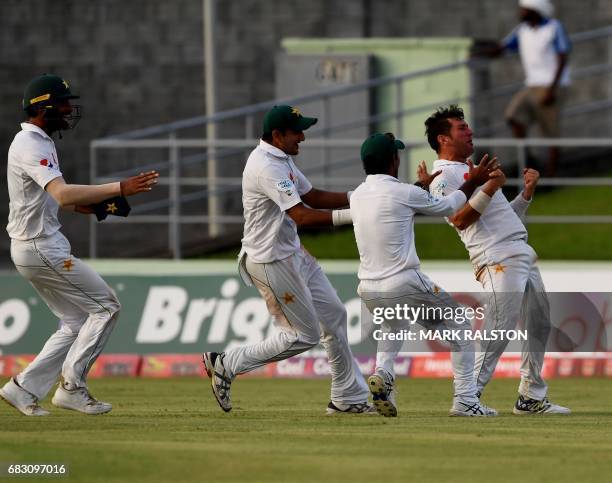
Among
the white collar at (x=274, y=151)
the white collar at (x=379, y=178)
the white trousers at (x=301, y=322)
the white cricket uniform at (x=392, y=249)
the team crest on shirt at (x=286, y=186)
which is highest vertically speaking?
the white collar at (x=274, y=151)

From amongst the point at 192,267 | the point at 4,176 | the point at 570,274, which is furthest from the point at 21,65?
the point at 570,274

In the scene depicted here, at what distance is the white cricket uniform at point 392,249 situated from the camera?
36.4 ft

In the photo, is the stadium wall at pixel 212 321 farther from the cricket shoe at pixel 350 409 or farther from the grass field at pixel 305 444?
the cricket shoe at pixel 350 409

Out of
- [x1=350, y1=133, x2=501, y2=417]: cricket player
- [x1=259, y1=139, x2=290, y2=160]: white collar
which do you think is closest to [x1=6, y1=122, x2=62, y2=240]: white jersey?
[x1=259, y1=139, x2=290, y2=160]: white collar

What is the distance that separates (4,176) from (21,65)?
5.28 ft

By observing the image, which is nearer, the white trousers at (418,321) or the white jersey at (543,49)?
the white trousers at (418,321)

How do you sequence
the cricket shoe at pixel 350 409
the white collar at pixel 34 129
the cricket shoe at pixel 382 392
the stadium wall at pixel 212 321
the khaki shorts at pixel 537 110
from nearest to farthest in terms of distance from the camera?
1. the cricket shoe at pixel 382 392
2. the white collar at pixel 34 129
3. the cricket shoe at pixel 350 409
4. the stadium wall at pixel 212 321
5. the khaki shorts at pixel 537 110

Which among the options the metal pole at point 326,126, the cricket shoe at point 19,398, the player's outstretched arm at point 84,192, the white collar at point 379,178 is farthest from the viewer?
the metal pole at point 326,126

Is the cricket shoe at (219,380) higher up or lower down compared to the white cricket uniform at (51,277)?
lower down

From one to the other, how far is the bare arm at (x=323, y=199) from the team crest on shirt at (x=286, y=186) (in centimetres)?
58

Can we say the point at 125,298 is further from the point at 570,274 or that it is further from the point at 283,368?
the point at 570,274

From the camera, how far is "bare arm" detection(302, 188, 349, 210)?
39.0 ft

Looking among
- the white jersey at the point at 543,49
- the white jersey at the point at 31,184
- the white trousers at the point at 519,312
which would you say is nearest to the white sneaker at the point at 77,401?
the white jersey at the point at 31,184

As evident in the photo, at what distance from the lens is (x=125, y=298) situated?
56.2 ft
